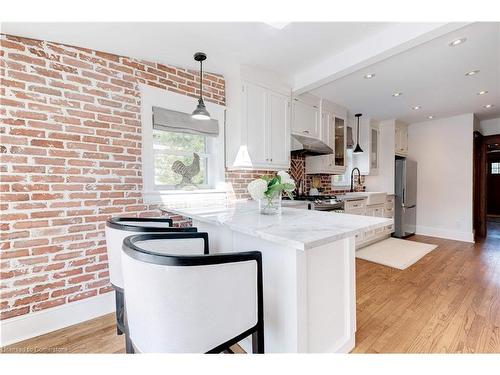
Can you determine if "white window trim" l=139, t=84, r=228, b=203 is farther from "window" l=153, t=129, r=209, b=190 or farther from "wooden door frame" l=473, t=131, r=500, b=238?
"wooden door frame" l=473, t=131, r=500, b=238

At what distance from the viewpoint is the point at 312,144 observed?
11.3 feet

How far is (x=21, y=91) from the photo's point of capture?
1.82m

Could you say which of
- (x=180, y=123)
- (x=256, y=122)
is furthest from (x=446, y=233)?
(x=180, y=123)

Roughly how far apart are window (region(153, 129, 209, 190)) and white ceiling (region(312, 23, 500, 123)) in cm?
199

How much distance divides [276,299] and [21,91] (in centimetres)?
241

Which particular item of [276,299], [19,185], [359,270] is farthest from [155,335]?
[359,270]

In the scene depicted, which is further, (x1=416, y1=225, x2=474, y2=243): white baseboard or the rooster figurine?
(x1=416, y1=225, x2=474, y2=243): white baseboard

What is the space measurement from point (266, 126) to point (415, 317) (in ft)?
8.28

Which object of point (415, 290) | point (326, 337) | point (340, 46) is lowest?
point (415, 290)

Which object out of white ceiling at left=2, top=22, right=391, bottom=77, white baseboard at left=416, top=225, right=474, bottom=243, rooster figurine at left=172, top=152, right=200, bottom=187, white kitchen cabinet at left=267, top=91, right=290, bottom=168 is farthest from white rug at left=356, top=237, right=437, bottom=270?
white ceiling at left=2, top=22, right=391, bottom=77

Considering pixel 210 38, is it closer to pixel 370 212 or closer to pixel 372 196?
pixel 372 196

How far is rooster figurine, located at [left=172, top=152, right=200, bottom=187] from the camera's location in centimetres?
269

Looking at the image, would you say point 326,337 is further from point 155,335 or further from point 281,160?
point 281,160

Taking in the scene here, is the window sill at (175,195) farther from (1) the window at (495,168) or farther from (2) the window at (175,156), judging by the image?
(1) the window at (495,168)
